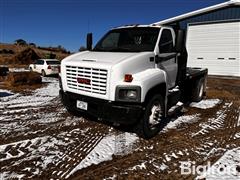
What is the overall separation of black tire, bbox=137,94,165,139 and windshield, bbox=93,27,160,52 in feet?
3.99

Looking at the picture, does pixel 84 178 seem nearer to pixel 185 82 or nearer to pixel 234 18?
pixel 185 82

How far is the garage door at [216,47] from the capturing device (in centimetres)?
1884

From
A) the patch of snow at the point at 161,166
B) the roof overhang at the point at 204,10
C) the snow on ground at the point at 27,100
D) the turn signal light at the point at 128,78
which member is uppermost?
the roof overhang at the point at 204,10

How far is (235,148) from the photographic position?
201 inches

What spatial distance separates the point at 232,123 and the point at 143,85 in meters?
3.51

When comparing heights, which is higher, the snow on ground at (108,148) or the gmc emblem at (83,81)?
the gmc emblem at (83,81)

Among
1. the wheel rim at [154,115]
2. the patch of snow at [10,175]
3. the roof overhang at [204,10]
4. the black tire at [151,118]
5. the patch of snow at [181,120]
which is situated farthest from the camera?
the roof overhang at [204,10]

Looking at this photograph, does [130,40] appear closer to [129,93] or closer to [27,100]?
[129,93]

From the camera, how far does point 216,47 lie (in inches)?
782

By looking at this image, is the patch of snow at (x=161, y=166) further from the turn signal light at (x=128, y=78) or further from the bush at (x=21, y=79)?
the bush at (x=21, y=79)

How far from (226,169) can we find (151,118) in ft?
5.76

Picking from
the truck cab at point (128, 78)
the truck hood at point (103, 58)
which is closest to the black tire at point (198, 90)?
the truck cab at point (128, 78)

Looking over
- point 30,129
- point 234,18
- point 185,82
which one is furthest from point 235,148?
point 234,18

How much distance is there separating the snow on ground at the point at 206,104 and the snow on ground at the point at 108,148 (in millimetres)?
4119
